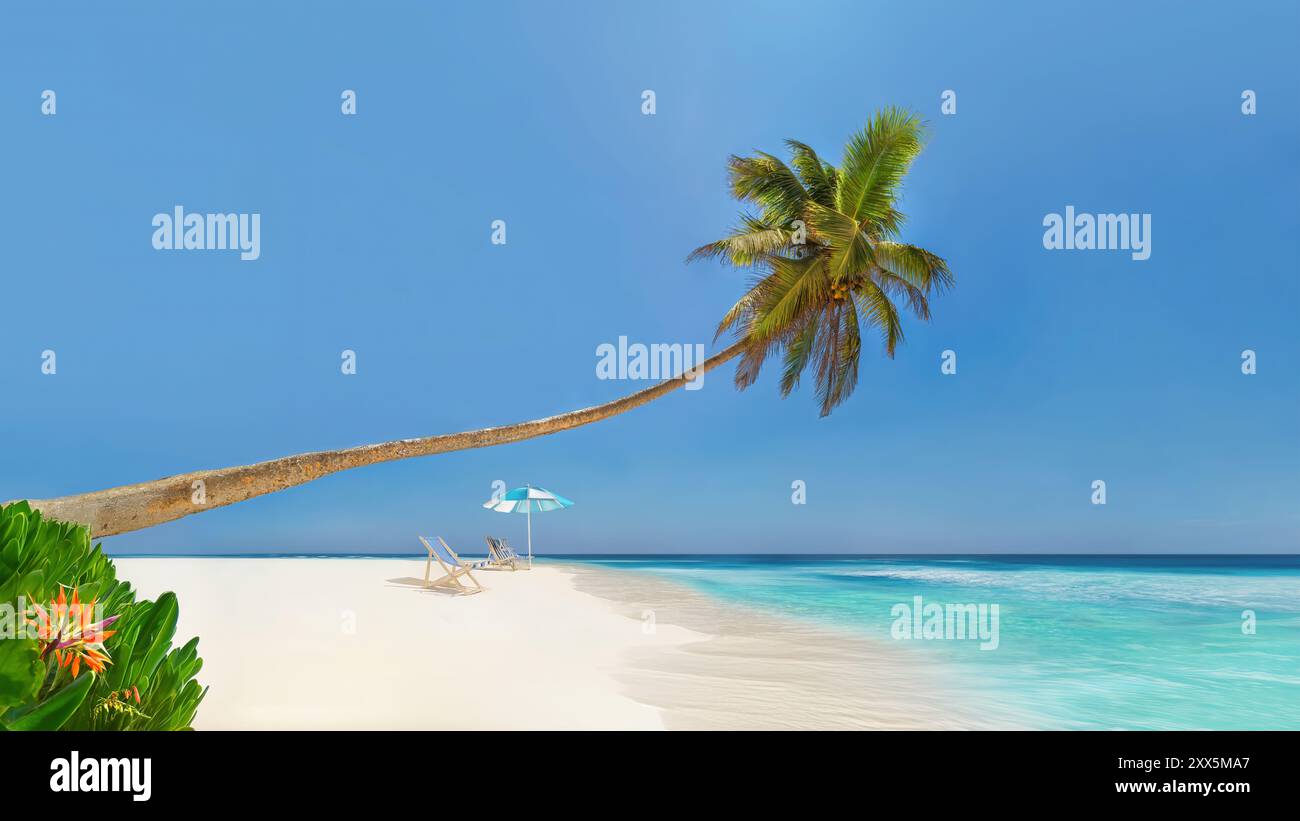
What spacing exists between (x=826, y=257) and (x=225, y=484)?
9.65 m

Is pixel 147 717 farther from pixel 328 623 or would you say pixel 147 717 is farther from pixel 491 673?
pixel 328 623

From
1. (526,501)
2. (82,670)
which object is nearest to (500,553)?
(526,501)

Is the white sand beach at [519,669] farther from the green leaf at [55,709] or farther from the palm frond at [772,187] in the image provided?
the palm frond at [772,187]

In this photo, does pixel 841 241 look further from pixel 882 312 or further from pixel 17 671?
pixel 17 671

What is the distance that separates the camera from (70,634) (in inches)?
86.7

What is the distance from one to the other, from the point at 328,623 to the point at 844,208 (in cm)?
1116

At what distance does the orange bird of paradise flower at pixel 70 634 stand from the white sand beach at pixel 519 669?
9.13ft

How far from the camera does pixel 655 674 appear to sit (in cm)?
668

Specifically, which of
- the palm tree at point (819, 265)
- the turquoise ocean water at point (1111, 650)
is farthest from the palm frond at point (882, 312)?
the turquoise ocean water at point (1111, 650)

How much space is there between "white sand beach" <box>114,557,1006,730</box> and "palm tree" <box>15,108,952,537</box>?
2.97m

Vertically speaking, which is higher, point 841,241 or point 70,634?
point 841,241

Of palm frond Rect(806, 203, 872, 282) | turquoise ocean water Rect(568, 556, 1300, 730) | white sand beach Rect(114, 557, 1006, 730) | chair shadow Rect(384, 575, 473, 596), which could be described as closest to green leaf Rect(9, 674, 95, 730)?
white sand beach Rect(114, 557, 1006, 730)
